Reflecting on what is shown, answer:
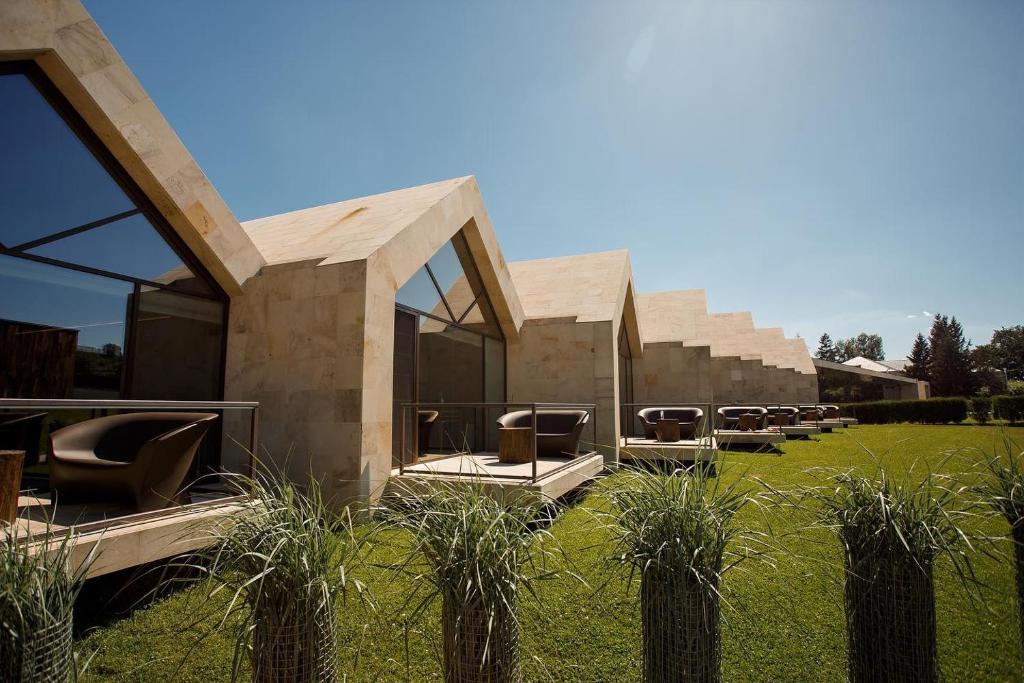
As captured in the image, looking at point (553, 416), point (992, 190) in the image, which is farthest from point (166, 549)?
point (992, 190)

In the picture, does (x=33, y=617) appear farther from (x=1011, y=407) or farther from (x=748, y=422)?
(x=1011, y=407)

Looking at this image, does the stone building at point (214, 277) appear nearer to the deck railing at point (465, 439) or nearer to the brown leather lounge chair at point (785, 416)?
the deck railing at point (465, 439)

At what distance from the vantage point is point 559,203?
10.9m

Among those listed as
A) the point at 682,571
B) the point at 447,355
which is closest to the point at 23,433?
the point at 447,355

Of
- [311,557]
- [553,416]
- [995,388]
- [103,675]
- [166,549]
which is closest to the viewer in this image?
[311,557]

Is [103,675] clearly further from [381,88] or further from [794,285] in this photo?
[794,285]

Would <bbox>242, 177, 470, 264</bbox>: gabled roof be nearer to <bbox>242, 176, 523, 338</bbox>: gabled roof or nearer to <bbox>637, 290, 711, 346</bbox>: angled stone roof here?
<bbox>242, 176, 523, 338</bbox>: gabled roof

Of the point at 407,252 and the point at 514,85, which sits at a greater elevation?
the point at 514,85

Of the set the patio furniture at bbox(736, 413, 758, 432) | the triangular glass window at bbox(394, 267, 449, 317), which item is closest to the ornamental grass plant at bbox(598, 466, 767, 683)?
the triangular glass window at bbox(394, 267, 449, 317)

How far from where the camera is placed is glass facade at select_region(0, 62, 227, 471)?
5062mm

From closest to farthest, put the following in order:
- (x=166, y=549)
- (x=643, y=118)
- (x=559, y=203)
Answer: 1. (x=166, y=549)
2. (x=643, y=118)
3. (x=559, y=203)

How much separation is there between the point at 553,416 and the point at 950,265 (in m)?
12.1

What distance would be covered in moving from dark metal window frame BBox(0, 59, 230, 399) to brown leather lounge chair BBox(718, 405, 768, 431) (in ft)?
42.4

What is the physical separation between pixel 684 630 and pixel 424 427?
6.56 m
